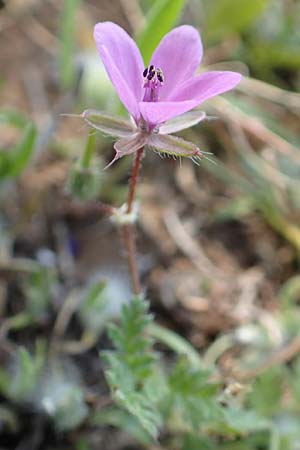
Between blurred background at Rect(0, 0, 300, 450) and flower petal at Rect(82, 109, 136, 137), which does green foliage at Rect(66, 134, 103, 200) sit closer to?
blurred background at Rect(0, 0, 300, 450)

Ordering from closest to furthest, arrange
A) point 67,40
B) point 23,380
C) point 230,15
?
point 23,380, point 67,40, point 230,15

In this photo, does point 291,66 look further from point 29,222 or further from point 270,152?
point 29,222

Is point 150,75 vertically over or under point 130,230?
over

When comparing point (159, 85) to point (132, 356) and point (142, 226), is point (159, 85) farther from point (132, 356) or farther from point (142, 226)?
point (142, 226)

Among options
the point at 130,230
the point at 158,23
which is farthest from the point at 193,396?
the point at 158,23

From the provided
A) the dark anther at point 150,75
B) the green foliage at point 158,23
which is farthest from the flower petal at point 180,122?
the green foliage at point 158,23

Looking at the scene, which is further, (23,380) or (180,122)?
(23,380)

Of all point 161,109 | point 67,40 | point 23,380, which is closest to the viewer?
point 161,109
